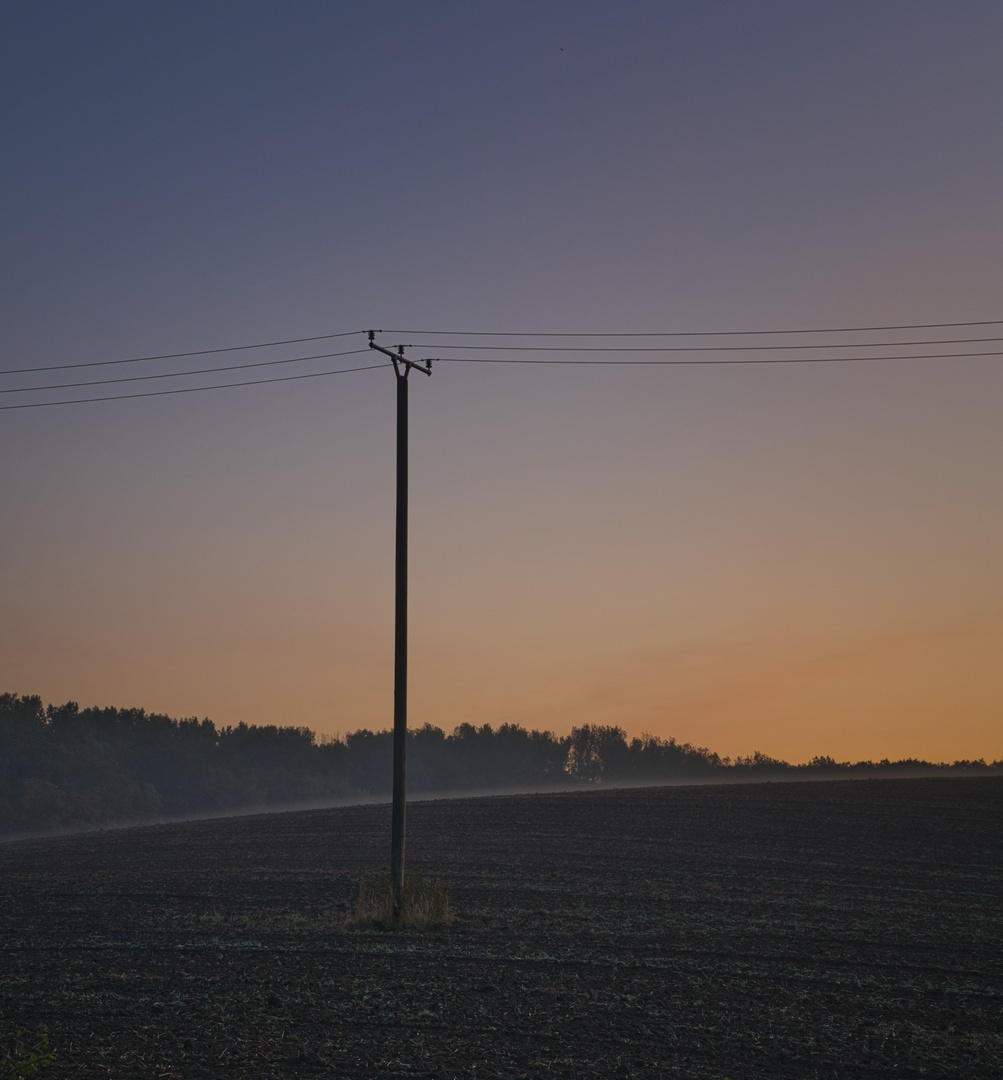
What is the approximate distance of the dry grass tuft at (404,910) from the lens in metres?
16.8

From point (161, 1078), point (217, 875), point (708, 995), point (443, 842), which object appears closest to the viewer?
point (161, 1078)

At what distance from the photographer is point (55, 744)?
7825cm

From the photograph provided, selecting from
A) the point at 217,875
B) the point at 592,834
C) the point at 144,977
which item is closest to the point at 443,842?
the point at 592,834

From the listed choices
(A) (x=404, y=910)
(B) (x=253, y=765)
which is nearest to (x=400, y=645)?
(A) (x=404, y=910)

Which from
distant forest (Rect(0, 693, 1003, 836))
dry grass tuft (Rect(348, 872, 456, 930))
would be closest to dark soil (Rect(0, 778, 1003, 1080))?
dry grass tuft (Rect(348, 872, 456, 930))

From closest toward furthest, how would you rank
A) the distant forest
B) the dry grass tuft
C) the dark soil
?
Answer: 1. the dark soil
2. the dry grass tuft
3. the distant forest

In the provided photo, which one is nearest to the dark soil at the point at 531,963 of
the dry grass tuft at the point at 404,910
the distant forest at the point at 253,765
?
the dry grass tuft at the point at 404,910

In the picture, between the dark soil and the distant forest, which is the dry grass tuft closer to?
the dark soil

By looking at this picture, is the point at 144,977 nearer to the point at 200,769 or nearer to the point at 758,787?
the point at 758,787

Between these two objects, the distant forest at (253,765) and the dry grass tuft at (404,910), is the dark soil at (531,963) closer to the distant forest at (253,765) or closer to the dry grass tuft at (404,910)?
the dry grass tuft at (404,910)

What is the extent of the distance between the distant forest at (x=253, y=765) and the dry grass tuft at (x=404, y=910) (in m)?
61.5

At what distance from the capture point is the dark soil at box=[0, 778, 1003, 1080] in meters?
9.56

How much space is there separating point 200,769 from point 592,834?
6862 centimetres

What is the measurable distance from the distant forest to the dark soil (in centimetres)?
4980
